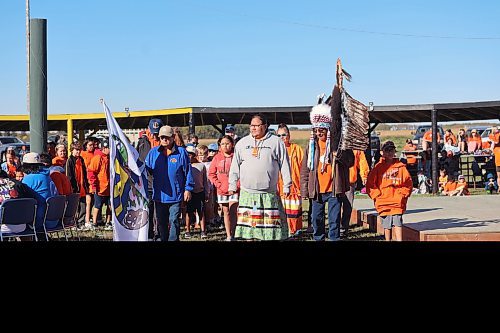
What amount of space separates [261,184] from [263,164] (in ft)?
0.61

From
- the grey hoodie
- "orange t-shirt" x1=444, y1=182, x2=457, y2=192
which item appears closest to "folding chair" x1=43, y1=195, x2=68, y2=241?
the grey hoodie

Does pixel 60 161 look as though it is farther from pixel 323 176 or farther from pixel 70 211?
pixel 323 176

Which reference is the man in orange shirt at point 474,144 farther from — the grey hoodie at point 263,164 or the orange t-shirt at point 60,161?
the grey hoodie at point 263,164

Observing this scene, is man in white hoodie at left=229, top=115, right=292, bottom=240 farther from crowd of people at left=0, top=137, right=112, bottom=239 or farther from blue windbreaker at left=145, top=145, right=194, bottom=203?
crowd of people at left=0, top=137, right=112, bottom=239

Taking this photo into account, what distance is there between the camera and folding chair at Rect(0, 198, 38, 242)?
6555mm

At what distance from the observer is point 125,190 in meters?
6.35

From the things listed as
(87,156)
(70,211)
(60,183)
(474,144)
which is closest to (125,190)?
(70,211)

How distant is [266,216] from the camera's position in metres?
6.29

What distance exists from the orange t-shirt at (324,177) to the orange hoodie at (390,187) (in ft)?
1.52
